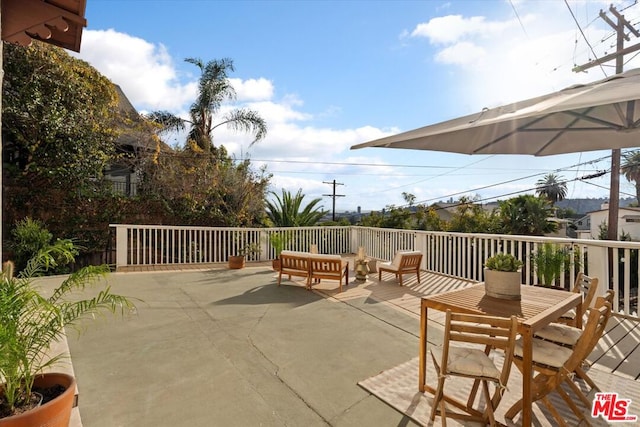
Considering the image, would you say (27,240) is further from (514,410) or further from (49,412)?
(514,410)

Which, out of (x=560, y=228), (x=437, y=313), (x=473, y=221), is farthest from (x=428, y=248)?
(x=560, y=228)

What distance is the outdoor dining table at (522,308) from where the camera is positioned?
1.81 meters

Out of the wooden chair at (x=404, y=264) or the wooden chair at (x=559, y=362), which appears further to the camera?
the wooden chair at (x=404, y=264)

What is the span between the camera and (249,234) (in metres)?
8.30

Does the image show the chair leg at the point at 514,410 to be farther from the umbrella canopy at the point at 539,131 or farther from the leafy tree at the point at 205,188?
the leafy tree at the point at 205,188

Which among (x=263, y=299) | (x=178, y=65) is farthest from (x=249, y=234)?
(x=178, y=65)

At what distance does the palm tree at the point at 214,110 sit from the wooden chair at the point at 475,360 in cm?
1097

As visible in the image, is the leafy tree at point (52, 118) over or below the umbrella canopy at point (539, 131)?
over

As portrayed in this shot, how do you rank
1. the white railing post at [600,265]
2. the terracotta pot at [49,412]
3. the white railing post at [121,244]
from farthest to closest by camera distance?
the white railing post at [121,244], the white railing post at [600,265], the terracotta pot at [49,412]

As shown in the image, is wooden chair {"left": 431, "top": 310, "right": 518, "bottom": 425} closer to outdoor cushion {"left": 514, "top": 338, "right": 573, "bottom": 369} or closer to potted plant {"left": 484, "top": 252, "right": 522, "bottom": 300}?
outdoor cushion {"left": 514, "top": 338, "right": 573, "bottom": 369}

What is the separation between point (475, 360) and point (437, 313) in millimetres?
2259

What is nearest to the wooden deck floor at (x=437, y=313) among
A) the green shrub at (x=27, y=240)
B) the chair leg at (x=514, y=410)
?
the chair leg at (x=514, y=410)

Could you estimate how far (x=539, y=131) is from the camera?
321 cm
